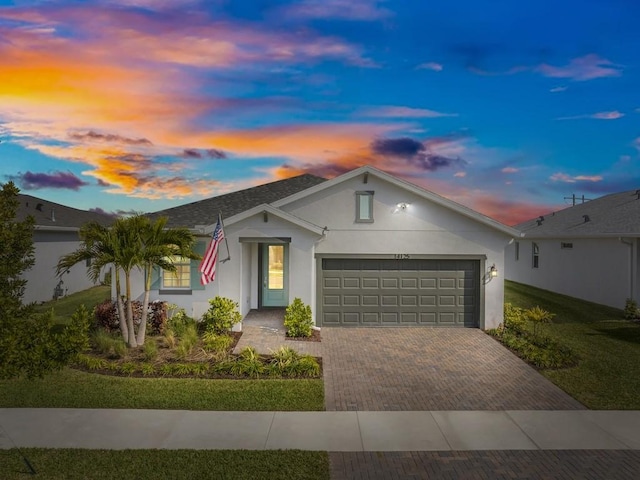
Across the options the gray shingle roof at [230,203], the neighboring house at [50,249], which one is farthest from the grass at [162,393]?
the neighboring house at [50,249]

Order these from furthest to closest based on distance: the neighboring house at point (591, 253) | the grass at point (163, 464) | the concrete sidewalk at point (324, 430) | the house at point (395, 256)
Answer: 1. the neighboring house at point (591, 253)
2. the house at point (395, 256)
3. the concrete sidewalk at point (324, 430)
4. the grass at point (163, 464)

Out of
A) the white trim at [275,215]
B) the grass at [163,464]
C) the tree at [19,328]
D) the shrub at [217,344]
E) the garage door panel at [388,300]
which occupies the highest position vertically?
the white trim at [275,215]

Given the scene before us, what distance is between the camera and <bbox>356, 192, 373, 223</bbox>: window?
1631cm

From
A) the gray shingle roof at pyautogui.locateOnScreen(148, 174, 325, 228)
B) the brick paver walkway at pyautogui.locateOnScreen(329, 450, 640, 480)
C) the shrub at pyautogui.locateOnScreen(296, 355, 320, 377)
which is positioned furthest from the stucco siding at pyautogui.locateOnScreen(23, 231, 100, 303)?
the brick paver walkway at pyautogui.locateOnScreen(329, 450, 640, 480)

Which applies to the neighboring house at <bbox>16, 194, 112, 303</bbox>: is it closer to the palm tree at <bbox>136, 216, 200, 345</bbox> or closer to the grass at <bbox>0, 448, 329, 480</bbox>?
the palm tree at <bbox>136, 216, 200, 345</bbox>

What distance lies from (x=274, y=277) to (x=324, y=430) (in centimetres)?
1090

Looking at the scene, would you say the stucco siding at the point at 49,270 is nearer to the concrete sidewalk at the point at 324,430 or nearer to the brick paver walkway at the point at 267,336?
the brick paver walkway at the point at 267,336

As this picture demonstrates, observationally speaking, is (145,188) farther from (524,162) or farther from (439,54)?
(524,162)

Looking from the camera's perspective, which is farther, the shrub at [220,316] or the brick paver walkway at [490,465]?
the shrub at [220,316]

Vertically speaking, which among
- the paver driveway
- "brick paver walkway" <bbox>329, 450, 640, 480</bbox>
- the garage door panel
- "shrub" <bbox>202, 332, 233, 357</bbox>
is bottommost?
"brick paver walkway" <bbox>329, 450, 640, 480</bbox>

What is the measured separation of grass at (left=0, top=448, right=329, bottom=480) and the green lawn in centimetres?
617

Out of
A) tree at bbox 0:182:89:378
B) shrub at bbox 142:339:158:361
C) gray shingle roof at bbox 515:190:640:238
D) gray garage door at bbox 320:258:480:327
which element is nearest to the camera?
tree at bbox 0:182:89:378

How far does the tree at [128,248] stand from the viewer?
1231 cm

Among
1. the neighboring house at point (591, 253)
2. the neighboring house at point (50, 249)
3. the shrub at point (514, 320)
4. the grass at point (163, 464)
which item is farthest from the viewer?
the neighboring house at point (50, 249)
